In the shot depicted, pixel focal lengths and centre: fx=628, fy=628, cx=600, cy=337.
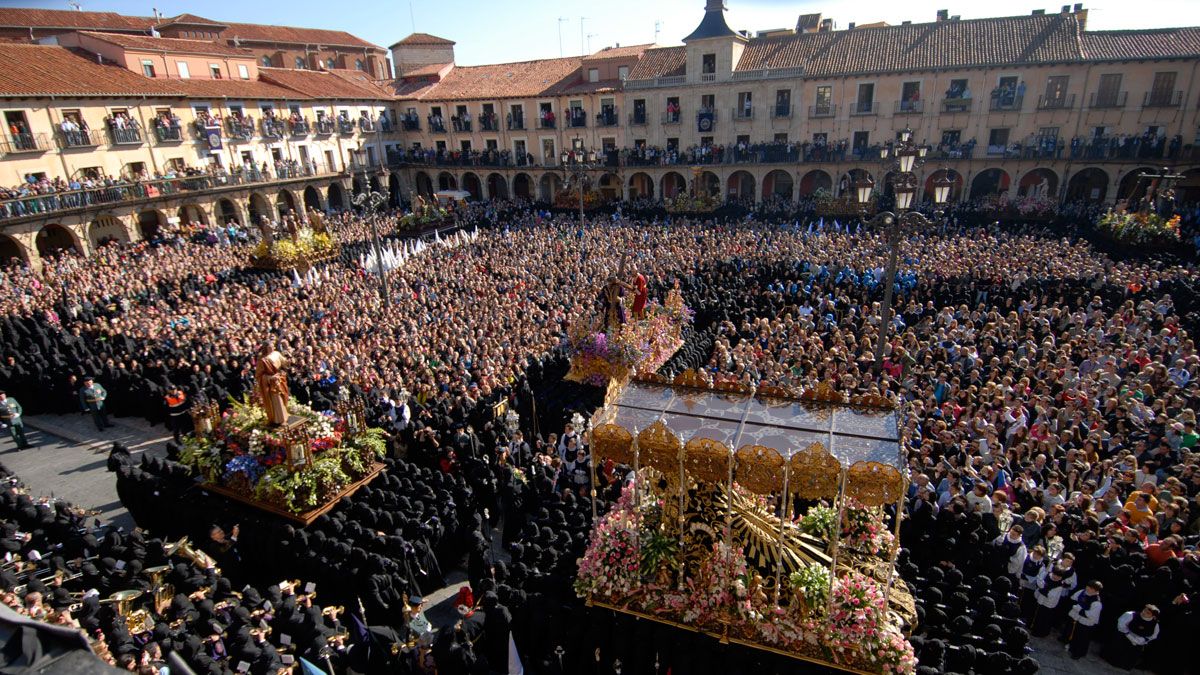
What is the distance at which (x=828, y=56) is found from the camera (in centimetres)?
3572

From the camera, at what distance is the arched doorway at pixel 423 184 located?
157 ft

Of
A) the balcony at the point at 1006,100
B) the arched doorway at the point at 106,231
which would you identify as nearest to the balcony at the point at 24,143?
the arched doorway at the point at 106,231

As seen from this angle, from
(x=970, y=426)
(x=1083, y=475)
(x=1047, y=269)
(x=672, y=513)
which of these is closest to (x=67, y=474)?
(x=672, y=513)

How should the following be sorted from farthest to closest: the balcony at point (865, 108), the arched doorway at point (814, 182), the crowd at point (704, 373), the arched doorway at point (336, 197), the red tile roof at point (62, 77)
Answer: the arched doorway at point (336, 197), the arched doorway at point (814, 182), the balcony at point (865, 108), the red tile roof at point (62, 77), the crowd at point (704, 373)

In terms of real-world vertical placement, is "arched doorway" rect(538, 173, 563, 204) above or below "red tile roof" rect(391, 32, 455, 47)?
below

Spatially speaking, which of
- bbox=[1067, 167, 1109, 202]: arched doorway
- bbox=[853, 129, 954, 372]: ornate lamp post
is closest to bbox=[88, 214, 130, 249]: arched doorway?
bbox=[853, 129, 954, 372]: ornate lamp post

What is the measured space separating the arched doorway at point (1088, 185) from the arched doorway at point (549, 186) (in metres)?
29.4

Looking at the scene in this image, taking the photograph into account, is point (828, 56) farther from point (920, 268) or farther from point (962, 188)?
point (920, 268)

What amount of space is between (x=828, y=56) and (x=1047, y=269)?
22874 millimetres

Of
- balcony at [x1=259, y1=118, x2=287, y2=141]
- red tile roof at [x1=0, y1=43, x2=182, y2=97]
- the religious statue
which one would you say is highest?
red tile roof at [x1=0, y1=43, x2=182, y2=97]

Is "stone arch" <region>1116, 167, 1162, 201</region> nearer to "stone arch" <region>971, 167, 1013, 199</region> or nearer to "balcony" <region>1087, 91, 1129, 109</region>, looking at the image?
"balcony" <region>1087, 91, 1129, 109</region>

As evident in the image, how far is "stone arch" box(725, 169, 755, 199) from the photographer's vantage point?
1539 inches

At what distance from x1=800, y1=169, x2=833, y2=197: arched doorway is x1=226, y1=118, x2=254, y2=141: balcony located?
32928 mm

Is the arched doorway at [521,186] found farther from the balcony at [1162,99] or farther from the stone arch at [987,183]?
the balcony at [1162,99]
